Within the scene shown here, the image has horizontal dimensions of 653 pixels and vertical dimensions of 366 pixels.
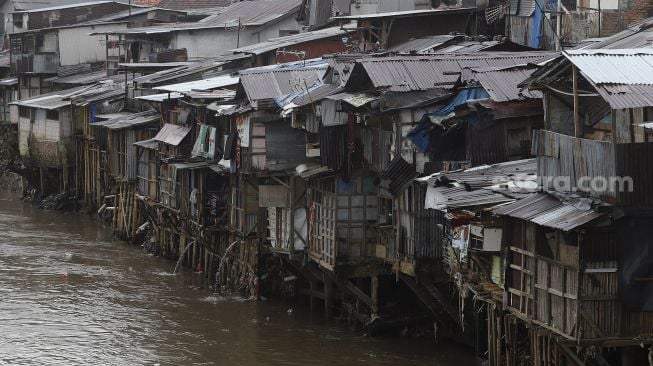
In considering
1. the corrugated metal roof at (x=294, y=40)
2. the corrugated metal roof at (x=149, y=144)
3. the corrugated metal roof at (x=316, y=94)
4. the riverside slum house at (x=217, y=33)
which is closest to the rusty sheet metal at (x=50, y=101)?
the riverside slum house at (x=217, y=33)

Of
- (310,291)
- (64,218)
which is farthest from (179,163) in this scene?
(64,218)

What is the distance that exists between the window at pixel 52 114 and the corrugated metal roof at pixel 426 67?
27022mm

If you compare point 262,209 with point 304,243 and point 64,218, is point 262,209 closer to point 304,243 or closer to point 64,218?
point 304,243

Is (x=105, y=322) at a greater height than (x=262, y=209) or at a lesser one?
lesser

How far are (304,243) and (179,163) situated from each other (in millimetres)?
8064

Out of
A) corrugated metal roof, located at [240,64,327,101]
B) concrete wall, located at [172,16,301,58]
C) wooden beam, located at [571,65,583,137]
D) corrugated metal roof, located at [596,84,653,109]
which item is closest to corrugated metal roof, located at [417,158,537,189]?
wooden beam, located at [571,65,583,137]

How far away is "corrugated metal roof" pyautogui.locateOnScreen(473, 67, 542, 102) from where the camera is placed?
23656 millimetres

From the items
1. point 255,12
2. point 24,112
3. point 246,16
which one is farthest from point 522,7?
point 24,112

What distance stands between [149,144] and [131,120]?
10.2 ft

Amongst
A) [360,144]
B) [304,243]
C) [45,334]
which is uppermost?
[360,144]

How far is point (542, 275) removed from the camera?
2008cm

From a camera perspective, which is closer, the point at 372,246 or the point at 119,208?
the point at 372,246

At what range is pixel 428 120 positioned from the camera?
2489 cm

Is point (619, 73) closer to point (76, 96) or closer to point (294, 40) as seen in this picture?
point (294, 40)
